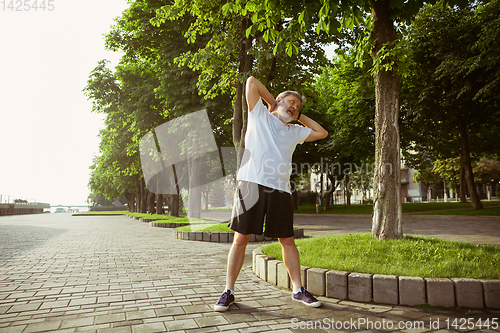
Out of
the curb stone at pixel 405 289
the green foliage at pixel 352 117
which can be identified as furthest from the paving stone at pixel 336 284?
the green foliage at pixel 352 117

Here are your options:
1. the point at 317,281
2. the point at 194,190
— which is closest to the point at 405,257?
the point at 317,281

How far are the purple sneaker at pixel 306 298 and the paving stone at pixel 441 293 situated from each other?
1.12 m

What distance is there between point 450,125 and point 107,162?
22.9m

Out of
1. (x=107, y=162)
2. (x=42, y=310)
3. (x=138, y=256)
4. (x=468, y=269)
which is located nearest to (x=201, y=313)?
(x=42, y=310)

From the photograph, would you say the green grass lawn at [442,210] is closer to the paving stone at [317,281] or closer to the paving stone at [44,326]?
the paving stone at [317,281]

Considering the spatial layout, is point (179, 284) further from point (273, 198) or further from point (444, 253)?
point (444, 253)

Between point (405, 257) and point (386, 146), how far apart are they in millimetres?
2022

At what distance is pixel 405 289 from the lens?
3.74 metres

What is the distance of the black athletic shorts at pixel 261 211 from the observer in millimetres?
3699

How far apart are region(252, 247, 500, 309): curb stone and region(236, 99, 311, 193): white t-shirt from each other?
1214mm

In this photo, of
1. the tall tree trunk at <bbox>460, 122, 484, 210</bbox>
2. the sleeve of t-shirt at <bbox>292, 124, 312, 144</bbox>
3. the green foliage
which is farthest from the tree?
the tall tree trunk at <bbox>460, 122, 484, 210</bbox>

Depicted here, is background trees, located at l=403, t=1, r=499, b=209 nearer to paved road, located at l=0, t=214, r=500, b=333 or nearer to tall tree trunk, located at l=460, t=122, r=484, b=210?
tall tree trunk, located at l=460, t=122, r=484, b=210

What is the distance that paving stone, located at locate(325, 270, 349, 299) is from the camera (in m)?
4.00

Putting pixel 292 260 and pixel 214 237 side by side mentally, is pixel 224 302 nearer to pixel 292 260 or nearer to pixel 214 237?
pixel 292 260
